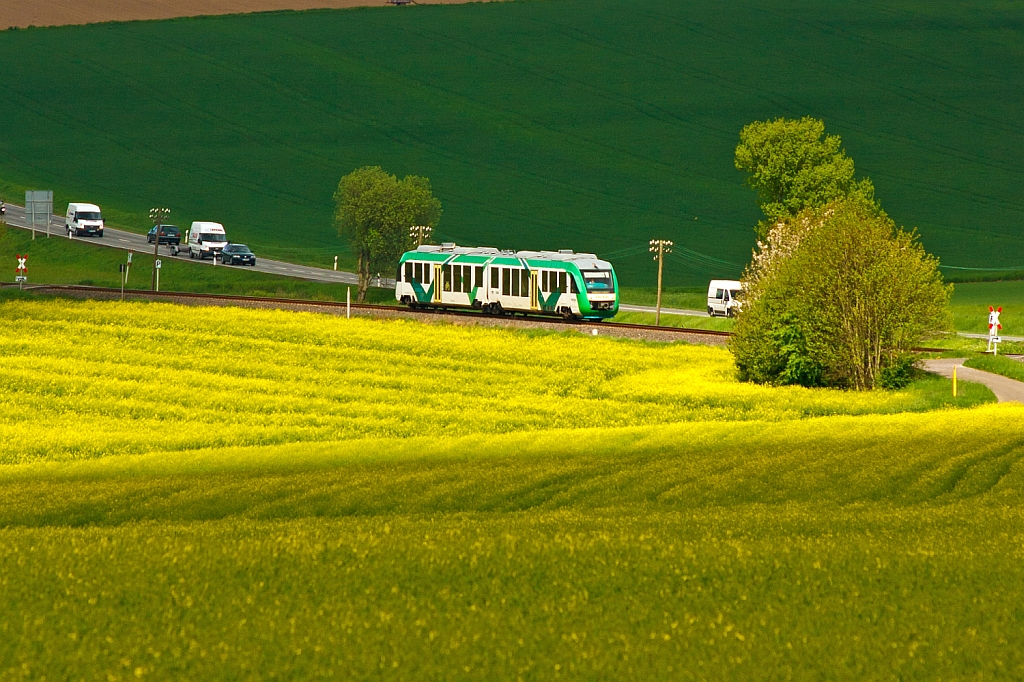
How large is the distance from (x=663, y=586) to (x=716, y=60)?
162 meters

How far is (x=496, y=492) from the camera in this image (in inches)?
1032

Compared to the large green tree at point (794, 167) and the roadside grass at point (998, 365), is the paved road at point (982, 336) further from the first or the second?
the large green tree at point (794, 167)

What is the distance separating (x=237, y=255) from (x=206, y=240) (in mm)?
5030

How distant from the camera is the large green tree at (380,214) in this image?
10244 centimetres

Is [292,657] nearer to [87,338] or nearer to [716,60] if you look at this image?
[87,338]

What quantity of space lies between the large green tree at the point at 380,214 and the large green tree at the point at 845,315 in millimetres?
53854

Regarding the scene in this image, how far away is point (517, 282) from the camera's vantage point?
209 feet

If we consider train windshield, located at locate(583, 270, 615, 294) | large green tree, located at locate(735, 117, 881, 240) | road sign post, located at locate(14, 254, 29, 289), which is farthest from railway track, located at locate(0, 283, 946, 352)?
large green tree, located at locate(735, 117, 881, 240)

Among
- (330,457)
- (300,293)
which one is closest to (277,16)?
(300,293)

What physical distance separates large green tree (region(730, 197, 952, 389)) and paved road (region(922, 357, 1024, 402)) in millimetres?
2548

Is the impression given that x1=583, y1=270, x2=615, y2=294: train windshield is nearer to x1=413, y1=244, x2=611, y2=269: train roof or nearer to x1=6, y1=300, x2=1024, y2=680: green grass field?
x1=413, y1=244, x2=611, y2=269: train roof

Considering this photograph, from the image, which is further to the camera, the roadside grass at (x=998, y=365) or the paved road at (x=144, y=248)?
the paved road at (x=144, y=248)

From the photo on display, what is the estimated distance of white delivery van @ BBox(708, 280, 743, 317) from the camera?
277 feet

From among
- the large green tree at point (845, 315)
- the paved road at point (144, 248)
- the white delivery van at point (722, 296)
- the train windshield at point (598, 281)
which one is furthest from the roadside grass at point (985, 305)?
the paved road at point (144, 248)
